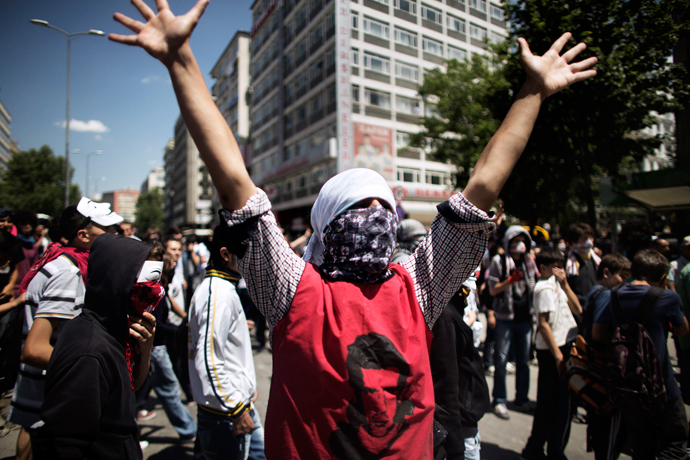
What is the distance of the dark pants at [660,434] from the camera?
2.65 m

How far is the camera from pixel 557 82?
132 centimetres

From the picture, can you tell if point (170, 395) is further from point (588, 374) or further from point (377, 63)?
point (377, 63)

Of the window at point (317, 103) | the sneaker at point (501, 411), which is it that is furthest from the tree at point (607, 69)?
the window at point (317, 103)

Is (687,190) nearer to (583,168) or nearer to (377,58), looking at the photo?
(583,168)

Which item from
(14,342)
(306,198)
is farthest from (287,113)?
(14,342)

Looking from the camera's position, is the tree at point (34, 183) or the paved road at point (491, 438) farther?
the tree at point (34, 183)

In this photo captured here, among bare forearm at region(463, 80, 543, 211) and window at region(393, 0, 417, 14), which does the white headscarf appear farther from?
window at region(393, 0, 417, 14)

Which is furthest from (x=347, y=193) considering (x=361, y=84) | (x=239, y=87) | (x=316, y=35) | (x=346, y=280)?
(x=239, y=87)

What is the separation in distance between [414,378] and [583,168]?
10692mm

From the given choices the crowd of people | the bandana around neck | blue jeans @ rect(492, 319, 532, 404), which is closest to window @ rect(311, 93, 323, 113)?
blue jeans @ rect(492, 319, 532, 404)

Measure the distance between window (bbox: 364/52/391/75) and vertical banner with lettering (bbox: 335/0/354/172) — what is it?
1248mm

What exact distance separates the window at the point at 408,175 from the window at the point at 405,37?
30.2 ft

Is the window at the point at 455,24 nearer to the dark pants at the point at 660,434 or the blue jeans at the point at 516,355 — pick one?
the blue jeans at the point at 516,355

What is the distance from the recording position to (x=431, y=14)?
29.1 metres
